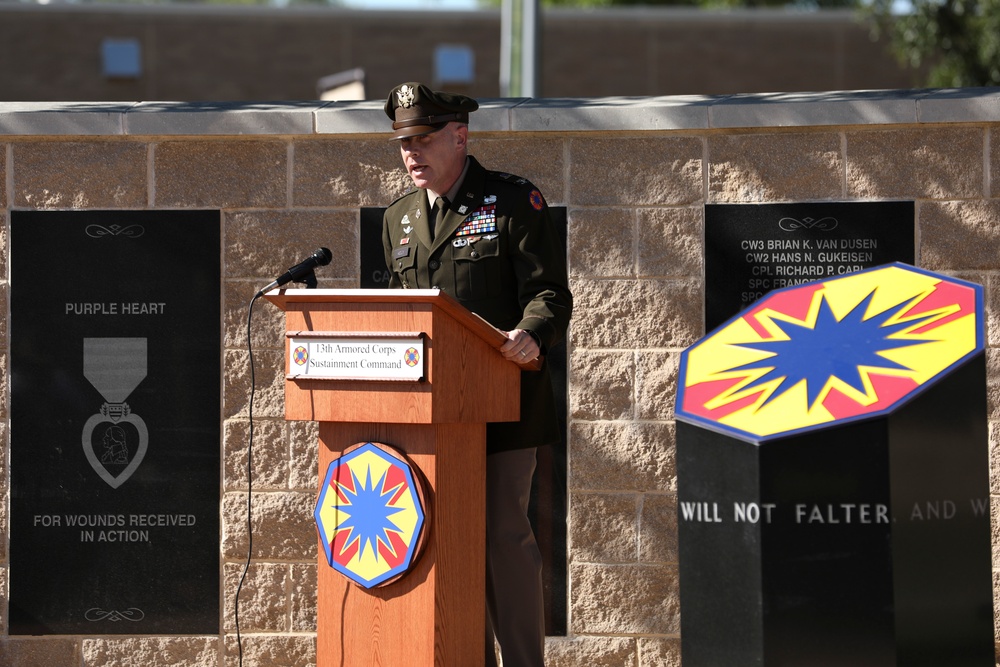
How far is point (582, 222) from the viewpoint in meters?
5.11

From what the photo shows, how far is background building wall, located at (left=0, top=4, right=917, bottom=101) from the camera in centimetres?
2173

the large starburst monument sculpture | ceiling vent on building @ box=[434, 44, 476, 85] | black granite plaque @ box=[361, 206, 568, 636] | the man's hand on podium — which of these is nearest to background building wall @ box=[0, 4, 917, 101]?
ceiling vent on building @ box=[434, 44, 476, 85]

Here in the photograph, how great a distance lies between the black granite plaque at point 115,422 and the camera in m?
5.21

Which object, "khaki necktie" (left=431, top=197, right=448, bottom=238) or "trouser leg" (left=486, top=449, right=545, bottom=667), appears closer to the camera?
"trouser leg" (left=486, top=449, right=545, bottom=667)

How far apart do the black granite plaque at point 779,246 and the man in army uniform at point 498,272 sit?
1307 millimetres

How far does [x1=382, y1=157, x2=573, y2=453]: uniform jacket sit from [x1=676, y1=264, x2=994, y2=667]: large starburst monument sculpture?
113 cm

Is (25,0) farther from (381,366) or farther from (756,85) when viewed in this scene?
(381,366)

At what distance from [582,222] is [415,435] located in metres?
1.91

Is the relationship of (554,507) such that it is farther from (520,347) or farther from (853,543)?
(853,543)

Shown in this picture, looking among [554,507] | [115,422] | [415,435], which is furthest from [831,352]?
[115,422]

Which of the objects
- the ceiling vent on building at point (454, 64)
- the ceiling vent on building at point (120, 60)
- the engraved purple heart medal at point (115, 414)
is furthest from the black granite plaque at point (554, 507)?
the ceiling vent on building at point (120, 60)

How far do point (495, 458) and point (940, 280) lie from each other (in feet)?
5.23

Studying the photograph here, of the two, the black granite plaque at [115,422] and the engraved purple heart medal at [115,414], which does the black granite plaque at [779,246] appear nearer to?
the black granite plaque at [115,422]

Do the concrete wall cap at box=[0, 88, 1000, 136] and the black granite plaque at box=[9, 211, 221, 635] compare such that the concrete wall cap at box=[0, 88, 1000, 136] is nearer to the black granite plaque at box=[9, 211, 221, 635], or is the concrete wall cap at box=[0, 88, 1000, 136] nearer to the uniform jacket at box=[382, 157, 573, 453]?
the black granite plaque at box=[9, 211, 221, 635]
